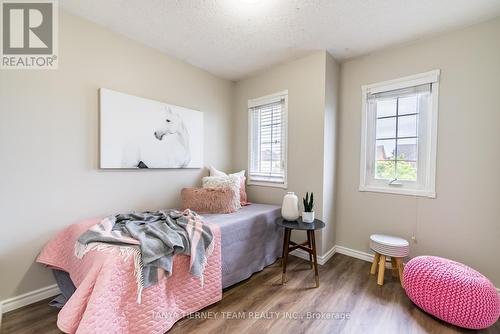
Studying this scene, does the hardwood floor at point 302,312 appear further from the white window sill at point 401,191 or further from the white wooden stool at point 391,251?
the white window sill at point 401,191

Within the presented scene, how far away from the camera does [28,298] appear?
163 cm

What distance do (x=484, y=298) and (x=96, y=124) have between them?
321 centimetres

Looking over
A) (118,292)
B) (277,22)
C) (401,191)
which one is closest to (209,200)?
(118,292)

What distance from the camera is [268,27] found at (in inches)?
76.4

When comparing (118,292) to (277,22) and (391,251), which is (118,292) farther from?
(277,22)

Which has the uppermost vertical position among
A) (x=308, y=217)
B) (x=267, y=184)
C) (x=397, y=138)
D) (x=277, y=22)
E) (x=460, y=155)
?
(x=277, y=22)

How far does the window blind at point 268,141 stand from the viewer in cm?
278

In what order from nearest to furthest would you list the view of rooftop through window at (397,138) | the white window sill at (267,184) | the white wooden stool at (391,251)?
1. the white wooden stool at (391,251)
2. the view of rooftop through window at (397,138)
3. the white window sill at (267,184)

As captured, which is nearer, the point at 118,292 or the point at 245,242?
the point at 118,292

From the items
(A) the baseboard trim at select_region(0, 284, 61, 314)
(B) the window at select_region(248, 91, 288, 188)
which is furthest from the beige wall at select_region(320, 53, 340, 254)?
(A) the baseboard trim at select_region(0, 284, 61, 314)

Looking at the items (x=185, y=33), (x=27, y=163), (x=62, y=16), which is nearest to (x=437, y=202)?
(x=185, y=33)

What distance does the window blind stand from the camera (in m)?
2.78

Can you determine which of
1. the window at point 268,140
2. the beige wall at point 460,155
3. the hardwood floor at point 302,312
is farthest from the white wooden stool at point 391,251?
the window at point 268,140

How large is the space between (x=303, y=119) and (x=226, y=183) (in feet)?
3.82
